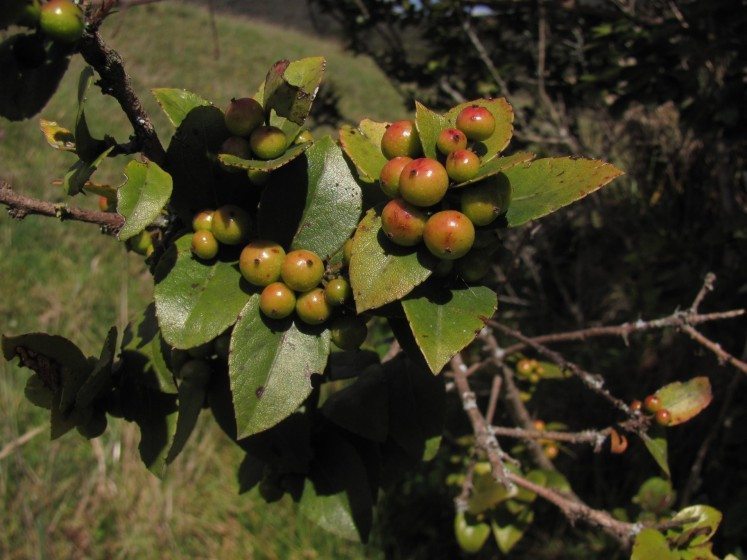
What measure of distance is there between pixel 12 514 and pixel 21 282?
133 cm

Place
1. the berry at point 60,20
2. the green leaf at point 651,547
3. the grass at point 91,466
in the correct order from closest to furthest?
the berry at point 60,20, the green leaf at point 651,547, the grass at point 91,466

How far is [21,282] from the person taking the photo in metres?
3.00

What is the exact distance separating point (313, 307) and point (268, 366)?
65mm

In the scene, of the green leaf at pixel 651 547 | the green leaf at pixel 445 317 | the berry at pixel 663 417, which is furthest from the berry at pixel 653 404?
the green leaf at pixel 445 317

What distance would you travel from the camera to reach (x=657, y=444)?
0.98m

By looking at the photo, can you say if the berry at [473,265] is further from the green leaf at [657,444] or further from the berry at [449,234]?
the green leaf at [657,444]

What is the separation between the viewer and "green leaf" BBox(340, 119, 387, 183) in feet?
A: 1.89

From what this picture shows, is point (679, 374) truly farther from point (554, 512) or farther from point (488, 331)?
point (488, 331)

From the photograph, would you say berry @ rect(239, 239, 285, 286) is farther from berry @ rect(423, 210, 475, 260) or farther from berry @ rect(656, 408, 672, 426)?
berry @ rect(656, 408, 672, 426)

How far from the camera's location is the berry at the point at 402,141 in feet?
1.79

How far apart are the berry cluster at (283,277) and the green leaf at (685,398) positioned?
Answer: 60 cm

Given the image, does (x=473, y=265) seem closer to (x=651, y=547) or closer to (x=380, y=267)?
(x=380, y=267)

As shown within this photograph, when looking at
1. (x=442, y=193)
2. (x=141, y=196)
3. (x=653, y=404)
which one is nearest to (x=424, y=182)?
(x=442, y=193)

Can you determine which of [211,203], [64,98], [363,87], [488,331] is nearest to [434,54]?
[488,331]
